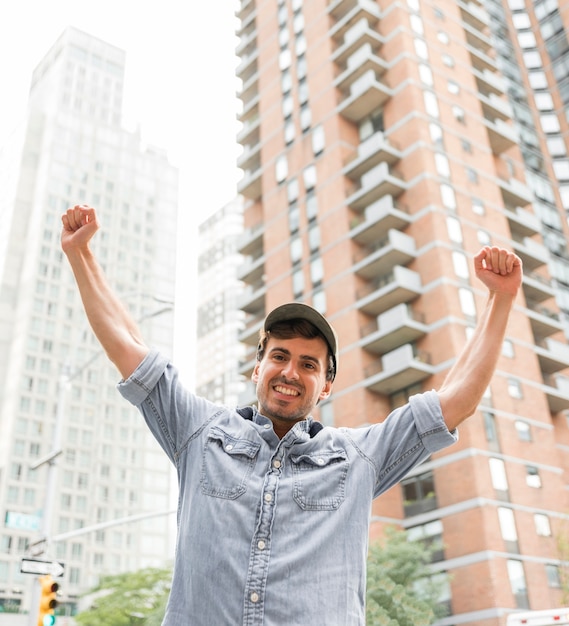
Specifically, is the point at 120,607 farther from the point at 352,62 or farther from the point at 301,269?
the point at 352,62

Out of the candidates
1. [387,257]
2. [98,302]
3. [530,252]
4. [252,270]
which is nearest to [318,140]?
[252,270]

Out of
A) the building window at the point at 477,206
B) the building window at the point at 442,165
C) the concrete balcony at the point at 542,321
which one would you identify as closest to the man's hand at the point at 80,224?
the building window at the point at 442,165

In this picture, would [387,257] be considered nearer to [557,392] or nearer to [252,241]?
[557,392]

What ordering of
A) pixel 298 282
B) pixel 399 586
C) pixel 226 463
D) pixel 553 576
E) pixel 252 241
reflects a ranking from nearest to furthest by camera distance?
pixel 226 463 < pixel 399 586 < pixel 553 576 < pixel 298 282 < pixel 252 241

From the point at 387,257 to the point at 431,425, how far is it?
125 ft

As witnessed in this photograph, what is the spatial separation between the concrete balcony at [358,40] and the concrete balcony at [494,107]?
7806mm

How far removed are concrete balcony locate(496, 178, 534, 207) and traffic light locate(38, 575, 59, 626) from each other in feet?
129

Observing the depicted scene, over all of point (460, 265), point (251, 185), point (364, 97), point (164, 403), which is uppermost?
point (251, 185)

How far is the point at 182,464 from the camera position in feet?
8.74

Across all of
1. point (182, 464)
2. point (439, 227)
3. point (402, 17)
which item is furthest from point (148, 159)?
point (182, 464)

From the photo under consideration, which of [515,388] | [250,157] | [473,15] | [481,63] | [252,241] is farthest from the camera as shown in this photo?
[250,157]

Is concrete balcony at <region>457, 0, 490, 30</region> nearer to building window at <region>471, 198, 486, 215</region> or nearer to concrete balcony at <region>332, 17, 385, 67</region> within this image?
concrete balcony at <region>332, 17, 385, 67</region>

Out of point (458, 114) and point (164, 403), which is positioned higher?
point (458, 114)

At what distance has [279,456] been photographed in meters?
2.57
